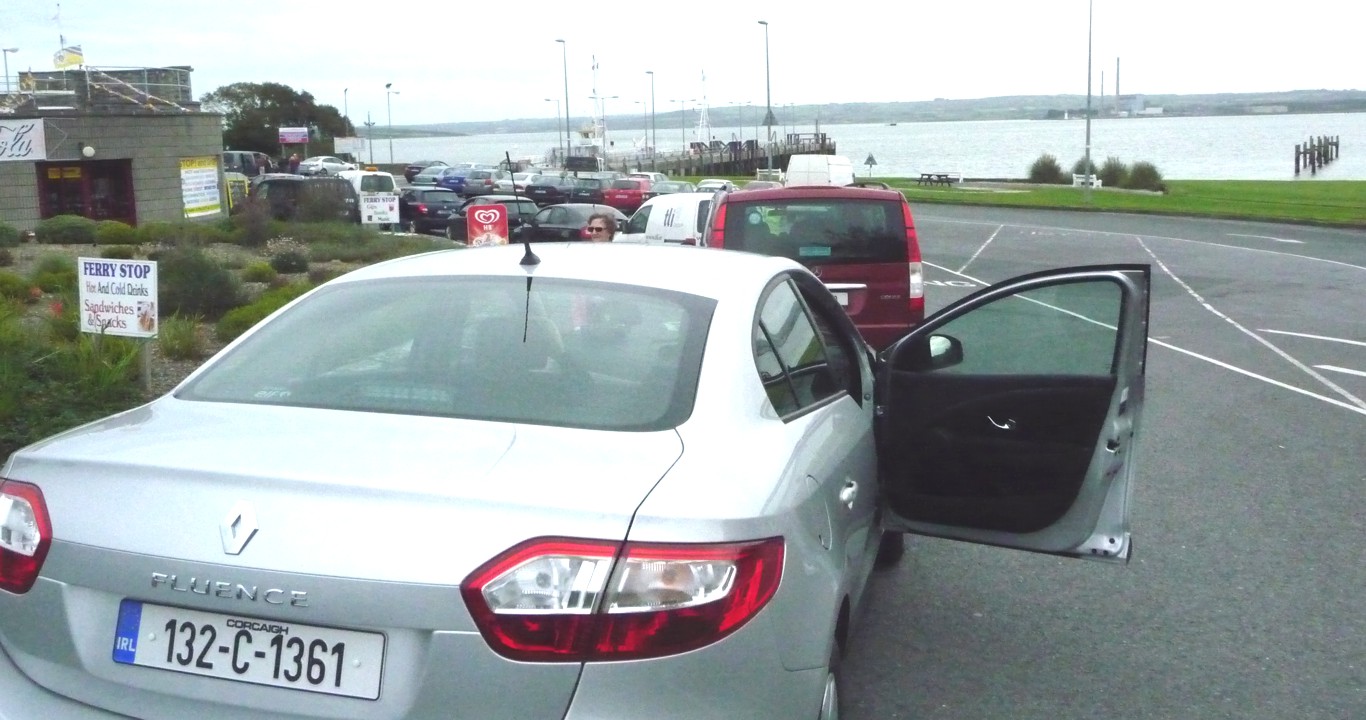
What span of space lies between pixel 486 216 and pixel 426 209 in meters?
19.7

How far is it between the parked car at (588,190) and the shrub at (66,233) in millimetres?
21311

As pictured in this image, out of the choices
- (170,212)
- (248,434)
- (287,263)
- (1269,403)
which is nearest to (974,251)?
(287,263)

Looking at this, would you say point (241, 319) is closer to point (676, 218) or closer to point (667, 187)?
point (676, 218)

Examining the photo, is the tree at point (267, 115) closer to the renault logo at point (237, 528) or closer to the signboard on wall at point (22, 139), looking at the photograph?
the signboard on wall at point (22, 139)

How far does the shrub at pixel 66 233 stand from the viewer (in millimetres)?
25734

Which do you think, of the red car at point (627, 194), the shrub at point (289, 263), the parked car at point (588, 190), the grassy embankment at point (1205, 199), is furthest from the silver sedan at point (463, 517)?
the parked car at point (588, 190)

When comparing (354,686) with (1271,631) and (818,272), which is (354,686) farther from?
(818,272)

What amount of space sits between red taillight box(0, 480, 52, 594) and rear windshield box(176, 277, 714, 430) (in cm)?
69

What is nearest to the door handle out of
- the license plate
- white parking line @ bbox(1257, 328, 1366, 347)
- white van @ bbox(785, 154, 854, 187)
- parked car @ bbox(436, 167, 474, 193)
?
the license plate

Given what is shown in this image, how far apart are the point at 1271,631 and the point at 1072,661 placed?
0.94 meters

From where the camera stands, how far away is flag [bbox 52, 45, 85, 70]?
44.7 meters

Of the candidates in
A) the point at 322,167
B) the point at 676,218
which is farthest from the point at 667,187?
the point at 676,218

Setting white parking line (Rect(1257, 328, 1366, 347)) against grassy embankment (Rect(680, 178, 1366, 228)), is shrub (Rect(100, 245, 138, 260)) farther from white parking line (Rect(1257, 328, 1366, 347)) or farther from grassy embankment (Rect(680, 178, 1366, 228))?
grassy embankment (Rect(680, 178, 1366, 228))

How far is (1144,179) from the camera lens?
56.3 m
